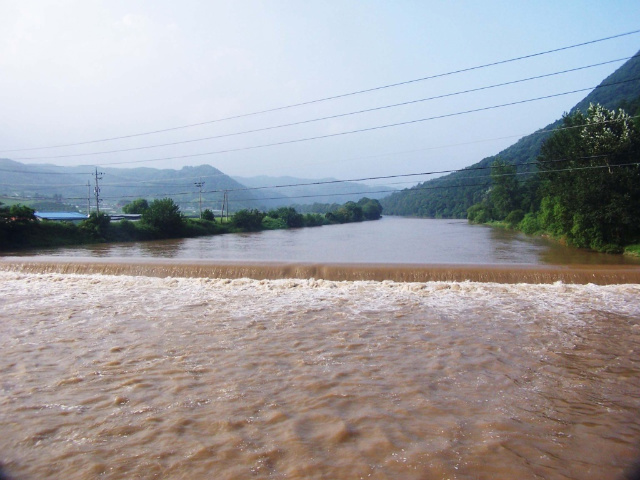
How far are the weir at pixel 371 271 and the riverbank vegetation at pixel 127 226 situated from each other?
11860mm

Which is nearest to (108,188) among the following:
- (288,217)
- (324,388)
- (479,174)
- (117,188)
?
(117,188)

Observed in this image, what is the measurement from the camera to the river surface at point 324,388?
322cm

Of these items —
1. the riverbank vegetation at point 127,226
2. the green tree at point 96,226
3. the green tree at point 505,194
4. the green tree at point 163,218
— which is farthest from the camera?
the green tree at point 505,194

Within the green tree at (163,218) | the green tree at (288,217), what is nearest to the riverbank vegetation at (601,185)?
the green tree at (163,218)

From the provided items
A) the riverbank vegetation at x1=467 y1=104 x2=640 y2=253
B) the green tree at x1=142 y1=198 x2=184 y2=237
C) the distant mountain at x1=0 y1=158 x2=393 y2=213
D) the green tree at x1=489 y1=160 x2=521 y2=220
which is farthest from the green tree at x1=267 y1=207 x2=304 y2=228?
the riverbank vegetation at x1=467 y1=104 x2=640 y2=253

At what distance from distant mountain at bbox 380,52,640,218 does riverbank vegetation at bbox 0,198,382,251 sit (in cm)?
1377

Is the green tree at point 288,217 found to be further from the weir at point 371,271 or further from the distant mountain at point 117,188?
the weir at point 371,271

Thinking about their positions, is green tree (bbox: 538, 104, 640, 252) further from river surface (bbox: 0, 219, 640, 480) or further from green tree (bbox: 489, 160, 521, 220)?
green tree (bbox: 489, 160, 521, 220)

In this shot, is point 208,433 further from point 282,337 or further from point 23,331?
point 23,331

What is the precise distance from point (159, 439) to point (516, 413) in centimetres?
280

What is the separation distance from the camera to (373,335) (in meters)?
6.24

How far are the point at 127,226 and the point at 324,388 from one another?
83.8 ft

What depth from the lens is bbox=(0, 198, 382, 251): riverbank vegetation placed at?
21812 millimetres

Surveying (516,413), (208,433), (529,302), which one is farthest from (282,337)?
(529,302)
